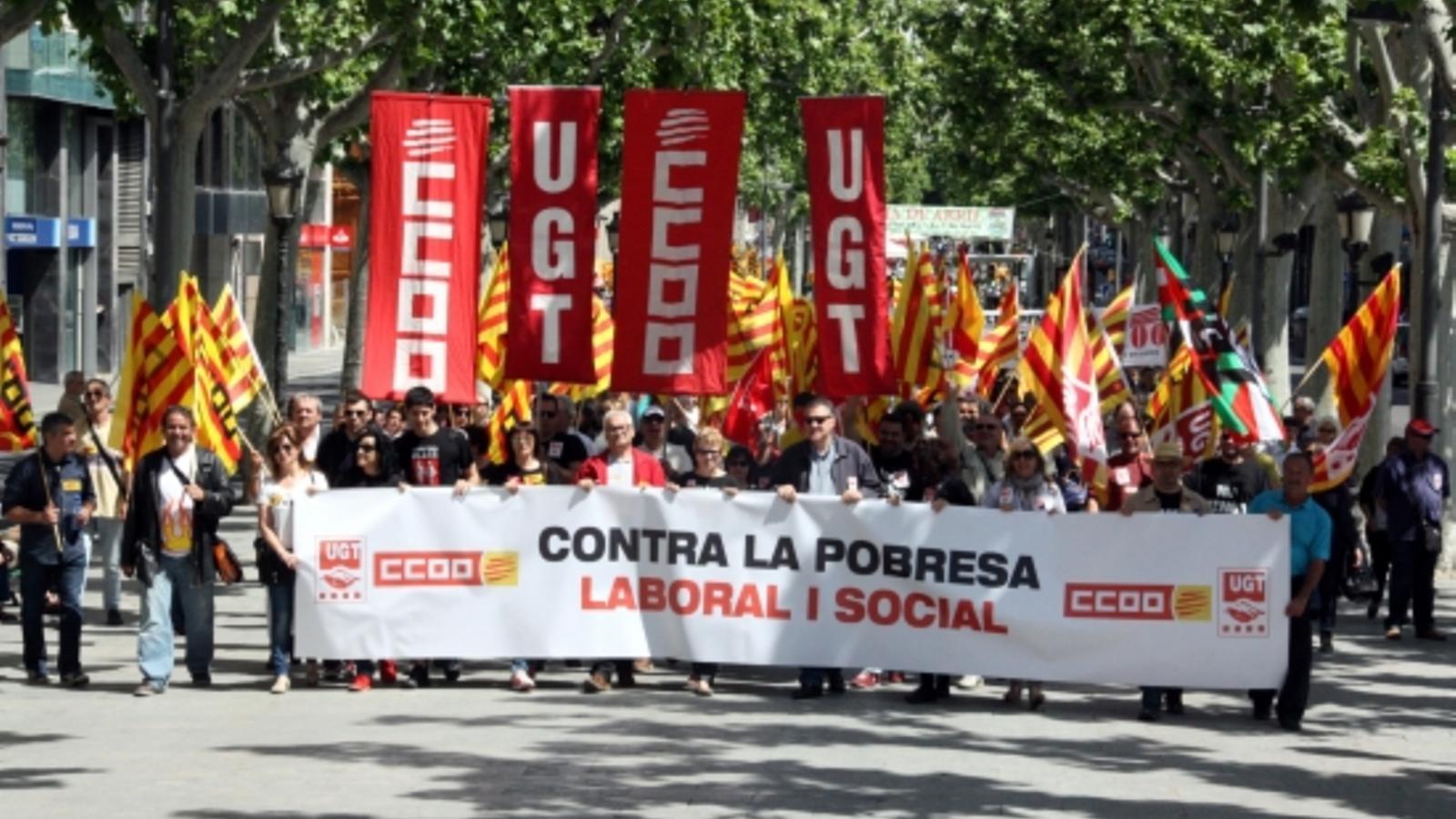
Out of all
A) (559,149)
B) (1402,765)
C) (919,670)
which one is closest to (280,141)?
(559,149)

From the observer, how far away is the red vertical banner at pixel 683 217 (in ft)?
52.2

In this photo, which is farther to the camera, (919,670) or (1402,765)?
(919,670)

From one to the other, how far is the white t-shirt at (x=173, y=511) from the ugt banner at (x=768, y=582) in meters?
0.62

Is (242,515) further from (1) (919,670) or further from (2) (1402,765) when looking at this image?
(2) (1402,765)

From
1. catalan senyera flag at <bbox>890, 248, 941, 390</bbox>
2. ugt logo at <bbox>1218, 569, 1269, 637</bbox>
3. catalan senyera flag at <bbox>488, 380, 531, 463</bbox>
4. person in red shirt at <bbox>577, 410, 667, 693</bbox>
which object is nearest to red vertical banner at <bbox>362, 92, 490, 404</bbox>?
person in red shirt at <bbox>577, 410, 667, 693</bbox>

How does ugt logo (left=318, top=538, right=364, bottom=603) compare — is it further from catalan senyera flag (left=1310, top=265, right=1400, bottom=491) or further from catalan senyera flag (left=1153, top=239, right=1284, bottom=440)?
catalan senyera flag (left=1310, top=265, right=1400, bottom=491)

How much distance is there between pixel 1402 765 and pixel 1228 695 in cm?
274

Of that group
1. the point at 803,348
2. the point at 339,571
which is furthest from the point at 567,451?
the point at 803,348

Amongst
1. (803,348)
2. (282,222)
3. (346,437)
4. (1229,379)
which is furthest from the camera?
(282,222)

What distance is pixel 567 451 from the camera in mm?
17000

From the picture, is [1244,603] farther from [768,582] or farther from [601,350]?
[601,350]

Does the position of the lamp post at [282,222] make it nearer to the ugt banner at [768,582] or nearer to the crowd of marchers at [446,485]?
the crowd of marchers at [446,485]

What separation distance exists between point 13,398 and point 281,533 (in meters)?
2.97

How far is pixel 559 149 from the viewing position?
1599cm
